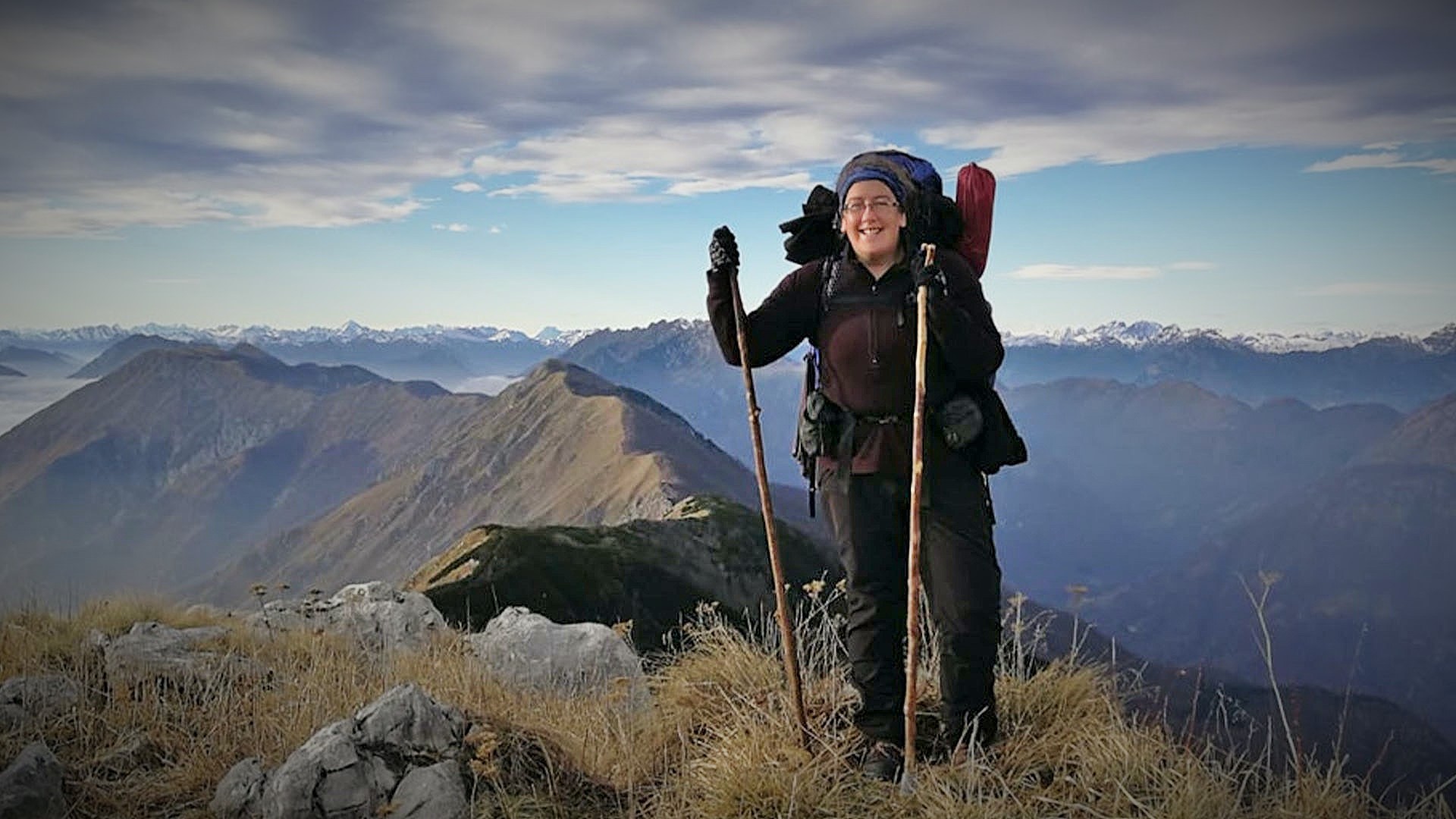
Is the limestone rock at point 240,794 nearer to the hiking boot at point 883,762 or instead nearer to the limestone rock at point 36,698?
the limestone rock at point 36,698

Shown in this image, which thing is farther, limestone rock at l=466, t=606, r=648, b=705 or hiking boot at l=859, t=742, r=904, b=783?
limestone rock at l=466, t=606, r=648, b=705

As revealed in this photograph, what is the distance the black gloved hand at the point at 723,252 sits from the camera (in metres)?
4.96

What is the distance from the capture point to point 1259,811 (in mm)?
4035

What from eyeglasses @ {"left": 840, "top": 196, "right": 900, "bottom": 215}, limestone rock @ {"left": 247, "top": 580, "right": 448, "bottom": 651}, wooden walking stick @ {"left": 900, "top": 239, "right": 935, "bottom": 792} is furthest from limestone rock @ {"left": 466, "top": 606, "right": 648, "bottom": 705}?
eyeglasses @ {"left": 840, "top": 196, "right": 900, "bottom": 215}

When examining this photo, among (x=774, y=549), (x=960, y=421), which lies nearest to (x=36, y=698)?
(x=774, y=549)

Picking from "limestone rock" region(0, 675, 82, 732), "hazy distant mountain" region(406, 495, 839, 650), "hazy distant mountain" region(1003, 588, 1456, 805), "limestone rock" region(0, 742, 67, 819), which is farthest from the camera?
"hazy distant mountain" region(406, 495, 839, 650)

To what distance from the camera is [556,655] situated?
30.3ft

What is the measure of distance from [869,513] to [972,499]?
531 millimetres

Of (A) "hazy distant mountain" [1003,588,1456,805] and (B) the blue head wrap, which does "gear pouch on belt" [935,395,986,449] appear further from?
(A) "hazy distant mountain" [1003,588,1456,805]

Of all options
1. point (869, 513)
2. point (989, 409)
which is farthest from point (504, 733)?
point (989, 409)

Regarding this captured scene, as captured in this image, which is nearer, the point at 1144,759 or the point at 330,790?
the point at 1144,759

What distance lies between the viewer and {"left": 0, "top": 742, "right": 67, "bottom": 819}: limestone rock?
484 centimetres

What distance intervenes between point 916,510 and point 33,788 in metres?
4.92

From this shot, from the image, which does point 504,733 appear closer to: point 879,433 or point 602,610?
point 879,433
